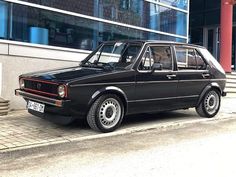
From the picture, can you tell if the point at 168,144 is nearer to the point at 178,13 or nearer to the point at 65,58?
the point at 65,58

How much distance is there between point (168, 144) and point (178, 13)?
896 centimetres

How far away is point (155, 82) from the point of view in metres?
8.35

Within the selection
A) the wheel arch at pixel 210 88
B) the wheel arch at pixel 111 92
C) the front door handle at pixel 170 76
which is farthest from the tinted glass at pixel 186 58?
the wheel arch at pixel 111 92

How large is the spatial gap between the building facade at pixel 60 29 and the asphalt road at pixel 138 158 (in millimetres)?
3568

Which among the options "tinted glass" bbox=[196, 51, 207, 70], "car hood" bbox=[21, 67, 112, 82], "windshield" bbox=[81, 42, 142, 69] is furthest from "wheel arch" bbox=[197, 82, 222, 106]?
"car hood" bbox=[21, 67, 112, 82]

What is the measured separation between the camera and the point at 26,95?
7.82 meters

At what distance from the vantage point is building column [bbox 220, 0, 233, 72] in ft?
57.2

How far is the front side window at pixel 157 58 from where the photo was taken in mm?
8281

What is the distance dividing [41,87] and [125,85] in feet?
4.98

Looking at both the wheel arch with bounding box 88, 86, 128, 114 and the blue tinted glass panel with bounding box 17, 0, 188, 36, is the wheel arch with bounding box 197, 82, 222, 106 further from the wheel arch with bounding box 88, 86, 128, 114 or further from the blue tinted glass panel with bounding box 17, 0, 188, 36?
the blue tinted glass panel with bounding box 17, 0, 188, 36

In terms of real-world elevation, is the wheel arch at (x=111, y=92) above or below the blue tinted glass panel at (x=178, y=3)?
below

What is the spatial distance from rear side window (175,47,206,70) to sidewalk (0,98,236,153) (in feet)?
3.81

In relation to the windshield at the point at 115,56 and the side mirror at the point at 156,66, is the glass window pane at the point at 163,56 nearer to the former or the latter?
the side mirror at the point at 156,66

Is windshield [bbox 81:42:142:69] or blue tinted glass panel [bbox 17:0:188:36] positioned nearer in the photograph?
windshield [bbox 81:42:142:69]
